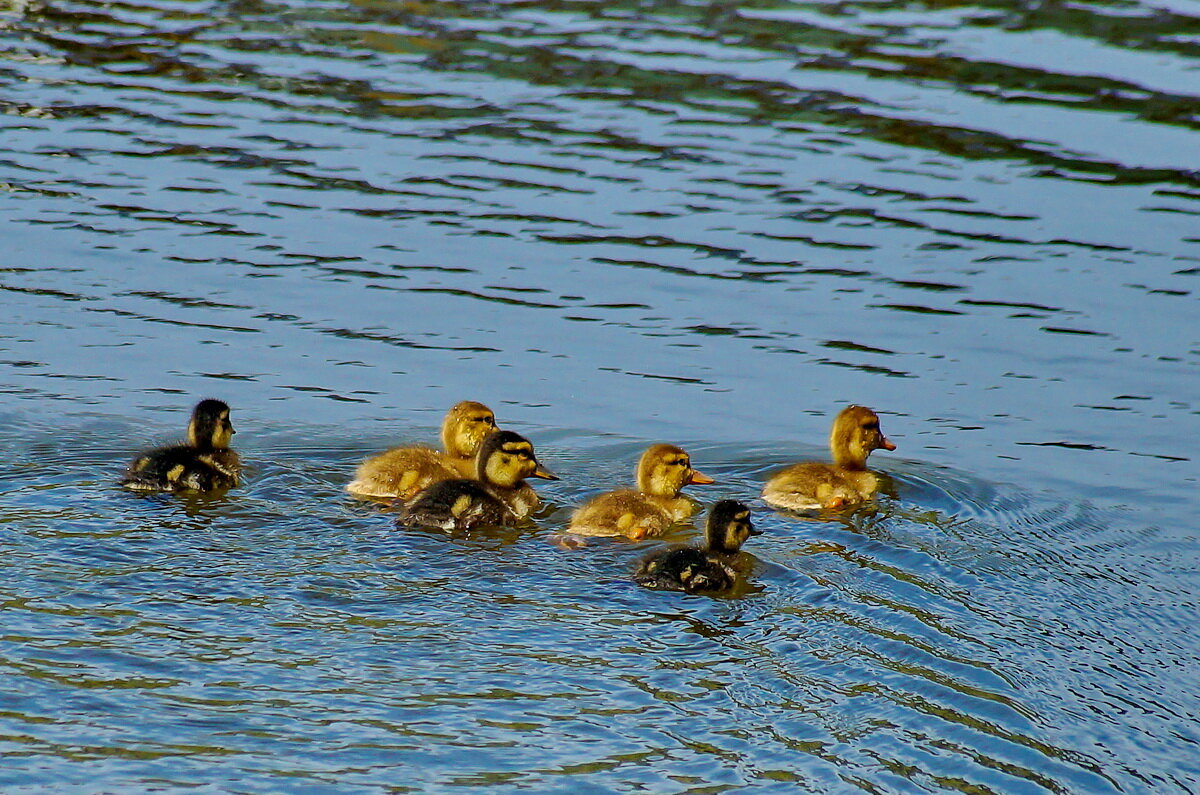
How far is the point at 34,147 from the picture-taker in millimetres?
12828

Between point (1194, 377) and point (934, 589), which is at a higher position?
point (1194, 377)

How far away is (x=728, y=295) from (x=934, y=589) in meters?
4.16

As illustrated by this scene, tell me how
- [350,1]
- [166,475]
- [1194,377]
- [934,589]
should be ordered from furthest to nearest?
[350,1] < [1194,377] < [166,475] < [934,589]

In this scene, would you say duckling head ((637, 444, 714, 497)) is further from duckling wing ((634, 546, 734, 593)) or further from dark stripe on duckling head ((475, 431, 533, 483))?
duckling wing ((634, 546, 734, 593))

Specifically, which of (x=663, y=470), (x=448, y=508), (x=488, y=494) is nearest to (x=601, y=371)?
(x=663, y=470)

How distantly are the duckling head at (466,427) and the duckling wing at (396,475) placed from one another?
32cm

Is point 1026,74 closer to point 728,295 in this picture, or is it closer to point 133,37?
point 728,295

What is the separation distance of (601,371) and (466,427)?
148cm

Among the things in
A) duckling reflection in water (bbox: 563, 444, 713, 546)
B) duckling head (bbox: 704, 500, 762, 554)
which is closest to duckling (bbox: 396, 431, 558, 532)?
duckling reflection in water (bbox: 563, 444, 713, 546)

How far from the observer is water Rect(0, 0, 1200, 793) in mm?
5301

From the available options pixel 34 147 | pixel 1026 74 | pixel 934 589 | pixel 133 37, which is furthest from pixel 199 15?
pixel 934 589

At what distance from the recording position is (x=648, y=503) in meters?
7.43

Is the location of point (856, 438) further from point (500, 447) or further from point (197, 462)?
point (197, 462)

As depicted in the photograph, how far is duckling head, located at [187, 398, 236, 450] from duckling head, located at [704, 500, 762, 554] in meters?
2.21
